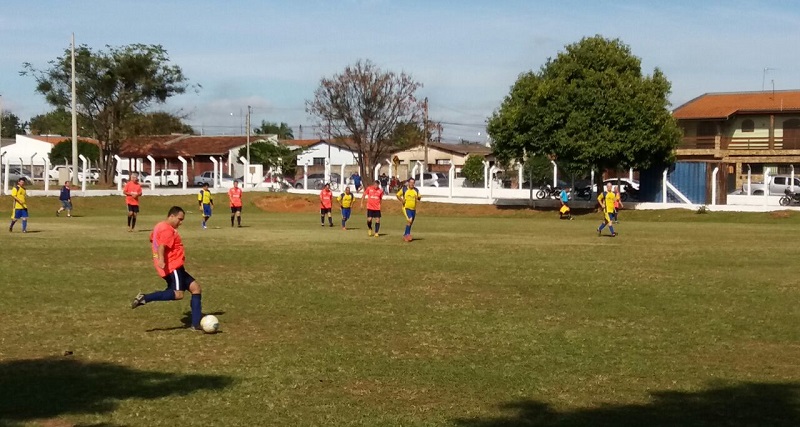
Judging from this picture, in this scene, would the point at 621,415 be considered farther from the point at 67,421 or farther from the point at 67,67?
the point at 67,67

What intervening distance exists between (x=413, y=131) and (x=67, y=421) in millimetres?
78472

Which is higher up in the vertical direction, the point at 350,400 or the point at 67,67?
the point at 67,67

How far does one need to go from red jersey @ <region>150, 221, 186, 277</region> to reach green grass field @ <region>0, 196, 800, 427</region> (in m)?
0.92

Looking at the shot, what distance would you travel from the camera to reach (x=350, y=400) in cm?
1044

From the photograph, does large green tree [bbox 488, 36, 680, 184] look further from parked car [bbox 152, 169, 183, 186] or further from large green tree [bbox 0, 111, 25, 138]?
large green tree [bbox 0, 111, 25, 138]

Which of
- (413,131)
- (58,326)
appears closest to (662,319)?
(58,326)

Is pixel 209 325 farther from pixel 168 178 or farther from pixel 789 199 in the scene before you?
pixel 168 178

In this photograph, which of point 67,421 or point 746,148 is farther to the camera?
point 746,148

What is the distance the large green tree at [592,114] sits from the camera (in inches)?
2057

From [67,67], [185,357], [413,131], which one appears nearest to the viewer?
[185,357]

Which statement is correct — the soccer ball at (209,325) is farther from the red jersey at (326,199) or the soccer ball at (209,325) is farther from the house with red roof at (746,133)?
the house with red roof at (746,133)

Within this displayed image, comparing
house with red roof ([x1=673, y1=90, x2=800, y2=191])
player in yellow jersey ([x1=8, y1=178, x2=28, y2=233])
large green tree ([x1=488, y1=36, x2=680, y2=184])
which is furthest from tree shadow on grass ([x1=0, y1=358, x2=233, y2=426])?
house with red roof ([x1=673, y1=90, x2=800, y2=191])

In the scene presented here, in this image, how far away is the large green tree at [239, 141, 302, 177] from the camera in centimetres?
9544

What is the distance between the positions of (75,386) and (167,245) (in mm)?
3570
